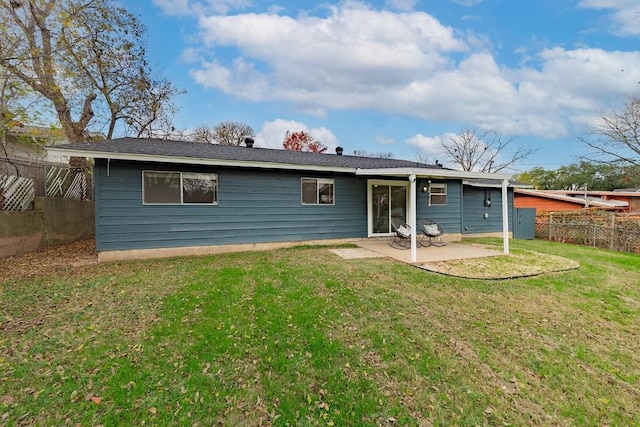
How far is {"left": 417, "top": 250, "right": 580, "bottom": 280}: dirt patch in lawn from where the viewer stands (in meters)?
5.66

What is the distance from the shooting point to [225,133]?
23.4 meters

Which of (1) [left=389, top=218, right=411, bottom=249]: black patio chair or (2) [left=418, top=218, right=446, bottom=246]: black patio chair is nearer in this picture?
(1) [left=389, top=218, right=411, bottom=249]: black patio chair

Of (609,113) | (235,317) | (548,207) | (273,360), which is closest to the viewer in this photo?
(273,360)

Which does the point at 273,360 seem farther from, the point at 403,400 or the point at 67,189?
the point at 67,189

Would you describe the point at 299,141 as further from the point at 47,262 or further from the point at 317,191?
the point at 47,262

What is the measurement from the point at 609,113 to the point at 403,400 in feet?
69.6

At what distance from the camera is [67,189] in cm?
898

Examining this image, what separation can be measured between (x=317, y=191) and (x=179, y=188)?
12.2ft

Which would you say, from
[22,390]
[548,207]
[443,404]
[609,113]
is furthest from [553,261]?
[609,113]

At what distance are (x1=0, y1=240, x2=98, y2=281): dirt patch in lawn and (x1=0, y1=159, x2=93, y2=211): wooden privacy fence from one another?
137 centimetres

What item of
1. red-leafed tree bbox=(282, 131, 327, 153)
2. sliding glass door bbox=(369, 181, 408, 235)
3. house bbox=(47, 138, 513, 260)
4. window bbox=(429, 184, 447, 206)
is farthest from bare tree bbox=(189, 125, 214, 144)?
window bbox=(429, 184, 447, 206)

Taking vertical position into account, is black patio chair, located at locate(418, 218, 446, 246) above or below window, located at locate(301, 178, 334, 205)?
below

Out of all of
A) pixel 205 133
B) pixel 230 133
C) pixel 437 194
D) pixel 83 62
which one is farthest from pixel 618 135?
pixel 205 133

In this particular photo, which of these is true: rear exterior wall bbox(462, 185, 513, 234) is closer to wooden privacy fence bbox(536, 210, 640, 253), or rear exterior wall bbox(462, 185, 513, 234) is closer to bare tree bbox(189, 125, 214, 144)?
wooden privacy fence bbox(536, 210, 640, 253)
